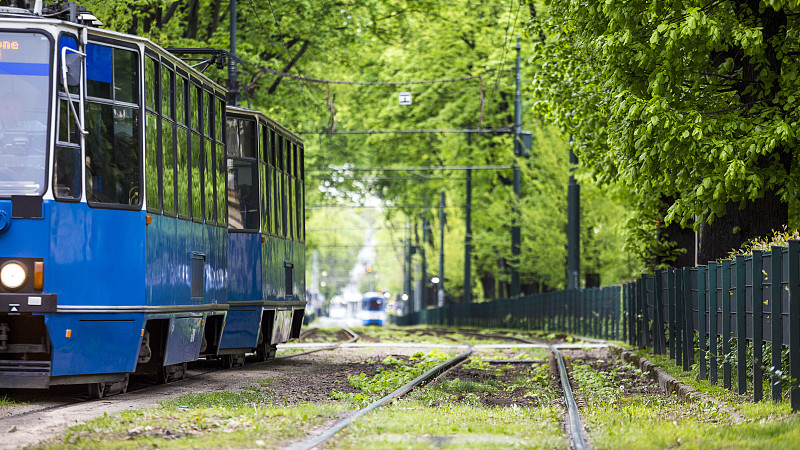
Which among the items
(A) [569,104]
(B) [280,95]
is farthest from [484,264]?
(A) [569,104]

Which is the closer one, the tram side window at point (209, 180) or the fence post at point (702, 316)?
the fence post at point (702, 316)

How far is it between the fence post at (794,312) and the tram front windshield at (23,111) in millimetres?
6810

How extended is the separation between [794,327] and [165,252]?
21.3 ft

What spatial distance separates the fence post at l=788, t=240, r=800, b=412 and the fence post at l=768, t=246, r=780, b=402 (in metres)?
0.47

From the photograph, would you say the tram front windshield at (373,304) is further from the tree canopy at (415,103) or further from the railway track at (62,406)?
the railway track at (62,406)

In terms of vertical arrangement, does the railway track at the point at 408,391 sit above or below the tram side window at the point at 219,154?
below

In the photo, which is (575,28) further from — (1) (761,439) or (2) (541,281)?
(2) (541,281)

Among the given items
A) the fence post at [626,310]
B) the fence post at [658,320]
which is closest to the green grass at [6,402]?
the fence post at [658,320]

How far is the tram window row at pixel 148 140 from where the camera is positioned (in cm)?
1208

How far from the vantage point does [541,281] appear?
44.5 meters

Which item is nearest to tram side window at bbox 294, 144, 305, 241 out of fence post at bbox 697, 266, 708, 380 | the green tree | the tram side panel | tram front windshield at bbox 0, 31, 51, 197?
the green tree

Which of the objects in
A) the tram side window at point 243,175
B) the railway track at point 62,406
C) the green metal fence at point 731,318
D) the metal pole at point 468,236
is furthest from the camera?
the metal pole at point 468,236

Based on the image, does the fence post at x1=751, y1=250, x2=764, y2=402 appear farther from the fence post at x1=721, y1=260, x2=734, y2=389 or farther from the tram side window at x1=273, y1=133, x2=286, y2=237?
the tram side window at x1=273, y1=133, x2=286, y2=237

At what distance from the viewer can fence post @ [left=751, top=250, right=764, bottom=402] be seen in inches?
452
